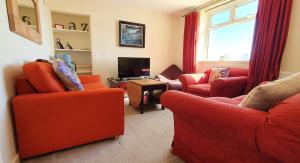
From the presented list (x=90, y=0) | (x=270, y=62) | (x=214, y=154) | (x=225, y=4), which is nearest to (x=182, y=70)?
(x=225, y=4)

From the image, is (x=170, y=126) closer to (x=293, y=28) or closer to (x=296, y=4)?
(x=293, y=28)

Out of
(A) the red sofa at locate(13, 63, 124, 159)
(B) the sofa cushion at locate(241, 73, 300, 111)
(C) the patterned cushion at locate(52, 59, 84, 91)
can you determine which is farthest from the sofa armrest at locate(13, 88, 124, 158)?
(B) the sofa cushion at locate(241, 73, 300, 111)

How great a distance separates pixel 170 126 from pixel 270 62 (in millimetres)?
1968

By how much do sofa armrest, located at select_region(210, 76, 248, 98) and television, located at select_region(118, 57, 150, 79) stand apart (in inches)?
77.2

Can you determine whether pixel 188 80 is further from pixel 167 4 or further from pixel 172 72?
pixel 167 4

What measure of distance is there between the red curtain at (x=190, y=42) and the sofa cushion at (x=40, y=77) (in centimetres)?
335

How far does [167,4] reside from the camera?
373cm

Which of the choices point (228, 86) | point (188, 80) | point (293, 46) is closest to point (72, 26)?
point (188, 80)

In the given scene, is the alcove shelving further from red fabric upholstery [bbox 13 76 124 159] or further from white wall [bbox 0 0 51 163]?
red fabric upholstery [bbox 13 76 124 159]

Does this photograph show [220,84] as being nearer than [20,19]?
No

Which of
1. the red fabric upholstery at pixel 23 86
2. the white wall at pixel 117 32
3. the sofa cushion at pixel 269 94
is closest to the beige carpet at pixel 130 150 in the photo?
the red fabric upholstery at pixel 23 86

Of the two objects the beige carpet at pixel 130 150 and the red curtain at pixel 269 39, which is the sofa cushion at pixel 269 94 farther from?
the red curtain at pixel 269 39

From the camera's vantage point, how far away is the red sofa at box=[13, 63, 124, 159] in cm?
127

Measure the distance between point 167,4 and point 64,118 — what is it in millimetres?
3480
